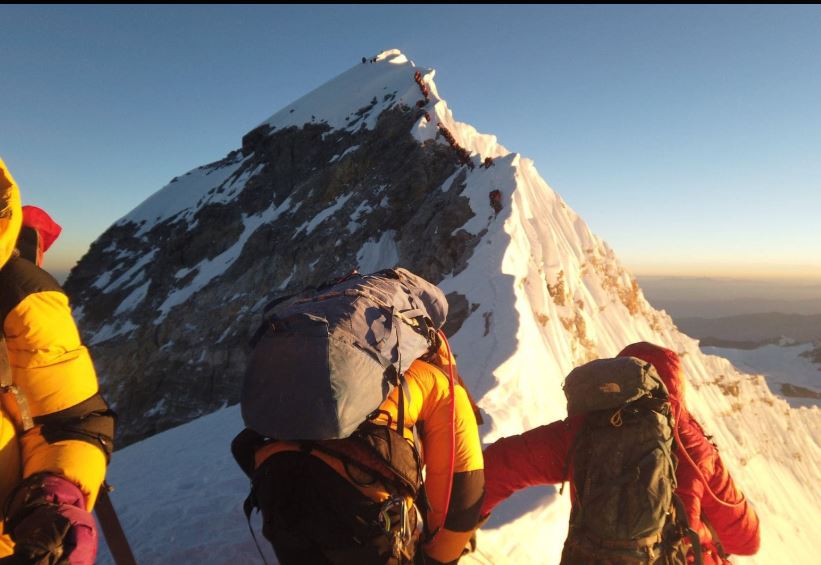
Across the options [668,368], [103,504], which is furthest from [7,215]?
[668,368]

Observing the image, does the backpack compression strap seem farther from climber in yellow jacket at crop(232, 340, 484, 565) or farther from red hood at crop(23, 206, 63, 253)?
climber in yellow jacket at crop(232, 340, 484, 565)

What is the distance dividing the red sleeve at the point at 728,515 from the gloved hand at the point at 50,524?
10.1 ft

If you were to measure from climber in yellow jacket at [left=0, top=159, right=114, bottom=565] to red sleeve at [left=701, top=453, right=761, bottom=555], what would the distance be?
10.2ft

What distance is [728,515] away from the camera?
2619 mm

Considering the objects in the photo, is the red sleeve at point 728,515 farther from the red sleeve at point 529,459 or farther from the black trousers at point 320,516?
the black trousers at point 320,516

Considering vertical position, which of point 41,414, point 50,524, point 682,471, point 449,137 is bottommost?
point 682,471

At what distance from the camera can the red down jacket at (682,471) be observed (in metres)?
2.54

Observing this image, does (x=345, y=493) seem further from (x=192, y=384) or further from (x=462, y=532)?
(x=192, y=384)

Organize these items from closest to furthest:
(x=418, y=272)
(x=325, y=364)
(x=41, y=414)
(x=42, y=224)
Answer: (x=325, y=364) < (x=41, y=414) < (x=42, y=224) < (x=418, y=272)

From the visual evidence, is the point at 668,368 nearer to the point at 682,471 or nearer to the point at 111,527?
the point at 682,471

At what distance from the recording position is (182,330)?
1033 inches

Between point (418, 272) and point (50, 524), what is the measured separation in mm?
14021

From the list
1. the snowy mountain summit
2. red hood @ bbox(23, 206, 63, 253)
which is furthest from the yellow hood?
the snowy mountain summit

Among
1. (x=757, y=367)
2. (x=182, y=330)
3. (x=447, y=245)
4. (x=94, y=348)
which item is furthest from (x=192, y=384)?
(x=757, y=367)
